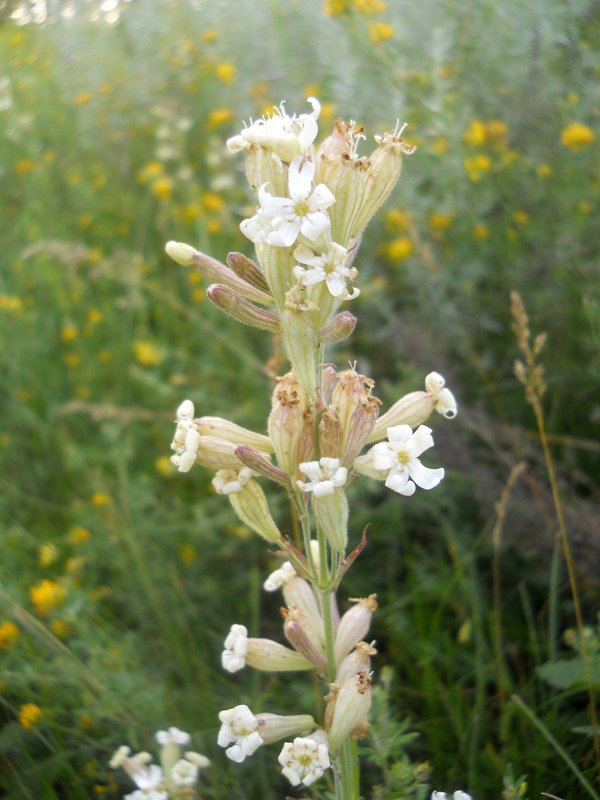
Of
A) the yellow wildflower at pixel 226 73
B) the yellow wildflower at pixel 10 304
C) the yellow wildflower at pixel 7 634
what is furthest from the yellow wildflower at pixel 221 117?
the yellow wildflower at pixel 7 634

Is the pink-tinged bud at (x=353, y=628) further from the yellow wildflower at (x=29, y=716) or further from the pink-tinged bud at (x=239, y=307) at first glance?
the yellow wildflower at (x=29, y=716)

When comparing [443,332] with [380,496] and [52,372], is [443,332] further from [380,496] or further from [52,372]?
[52,372]

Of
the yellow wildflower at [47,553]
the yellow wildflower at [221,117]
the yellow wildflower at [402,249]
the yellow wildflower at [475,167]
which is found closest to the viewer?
the yellow wildflower at [47,553]

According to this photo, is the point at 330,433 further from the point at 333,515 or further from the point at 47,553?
the point at 47,553

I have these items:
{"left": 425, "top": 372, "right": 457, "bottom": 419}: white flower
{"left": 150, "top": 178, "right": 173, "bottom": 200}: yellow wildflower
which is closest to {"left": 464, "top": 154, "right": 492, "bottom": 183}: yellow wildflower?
{"left": 150, "top": 178, "right": 173, "bottom": 200}: yellow wildflower

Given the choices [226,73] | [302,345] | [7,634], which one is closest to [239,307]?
[302,345]

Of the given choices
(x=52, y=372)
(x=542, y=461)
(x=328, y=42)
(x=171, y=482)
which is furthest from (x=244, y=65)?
(x=542, y=461)

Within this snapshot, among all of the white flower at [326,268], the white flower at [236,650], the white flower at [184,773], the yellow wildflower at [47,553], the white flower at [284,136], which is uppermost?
the white flower at [284,136]
